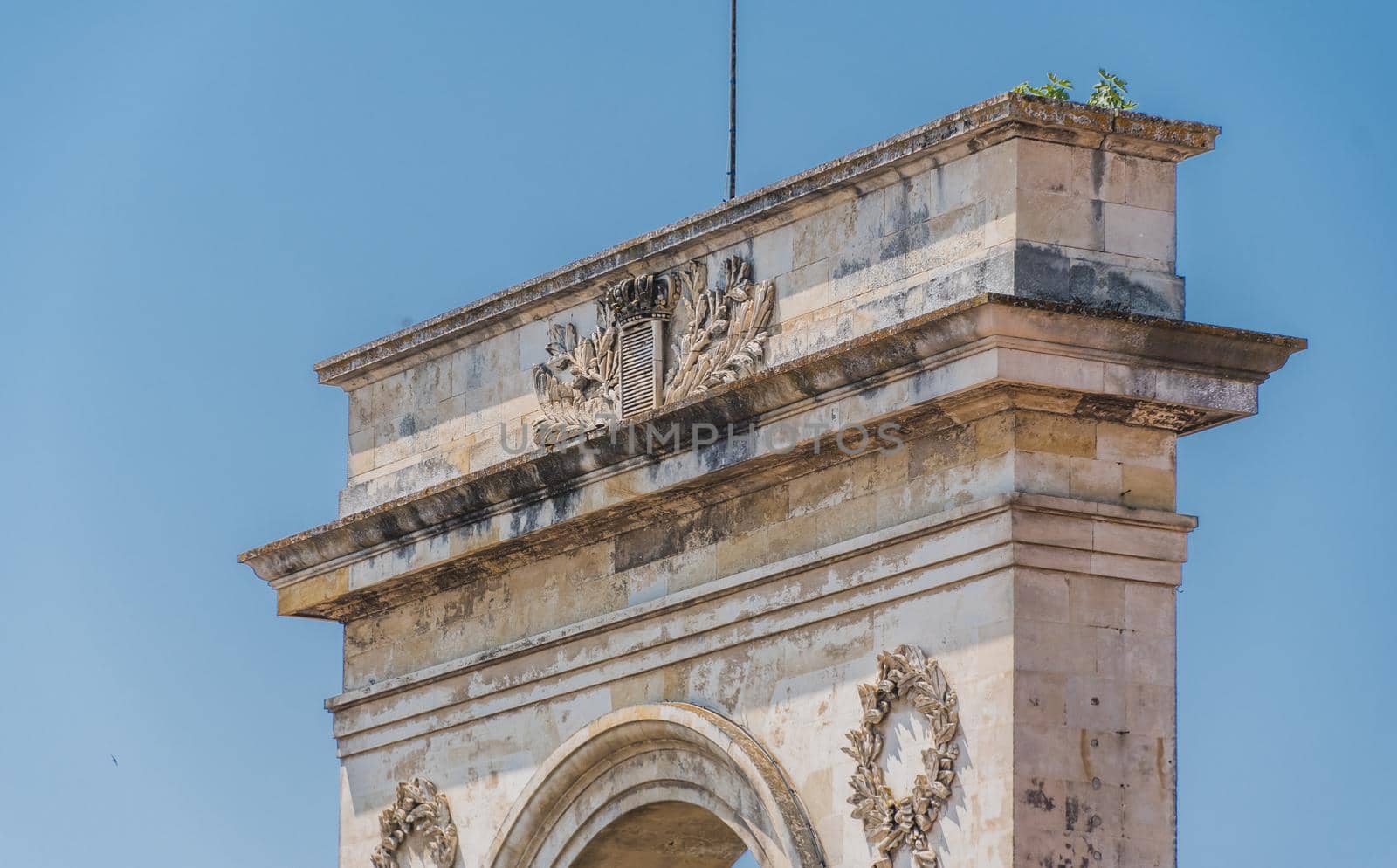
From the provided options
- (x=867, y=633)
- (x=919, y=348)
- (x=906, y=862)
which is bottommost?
(x=906, y=862)

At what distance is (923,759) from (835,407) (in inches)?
82.5

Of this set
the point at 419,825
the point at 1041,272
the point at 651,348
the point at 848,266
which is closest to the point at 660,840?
the point at 419,825

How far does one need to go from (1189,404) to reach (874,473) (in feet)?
6.17

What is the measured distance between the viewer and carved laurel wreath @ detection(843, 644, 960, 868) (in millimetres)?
20500

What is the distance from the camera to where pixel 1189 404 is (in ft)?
67.7

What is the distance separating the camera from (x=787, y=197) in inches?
878

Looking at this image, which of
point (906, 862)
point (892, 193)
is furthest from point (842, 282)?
point (906, 862)

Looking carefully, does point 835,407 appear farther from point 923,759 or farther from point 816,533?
point 923,759

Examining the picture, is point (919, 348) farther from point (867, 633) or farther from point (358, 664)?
point (358, 664)

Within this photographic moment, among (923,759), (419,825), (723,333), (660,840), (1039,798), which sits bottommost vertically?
(1039,798)

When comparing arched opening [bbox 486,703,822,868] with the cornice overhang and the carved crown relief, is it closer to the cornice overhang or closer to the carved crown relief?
the cornice overhang

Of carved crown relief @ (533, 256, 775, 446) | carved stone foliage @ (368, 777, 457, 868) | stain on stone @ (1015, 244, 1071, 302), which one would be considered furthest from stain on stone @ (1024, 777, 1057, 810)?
carved stone foliage @ (368, 777, 457, 868)

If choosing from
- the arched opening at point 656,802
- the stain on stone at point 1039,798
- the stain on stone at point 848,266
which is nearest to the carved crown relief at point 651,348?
the stain on stone at point 848,266

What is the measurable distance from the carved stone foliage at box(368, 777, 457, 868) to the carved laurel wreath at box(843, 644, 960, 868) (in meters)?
4.25
